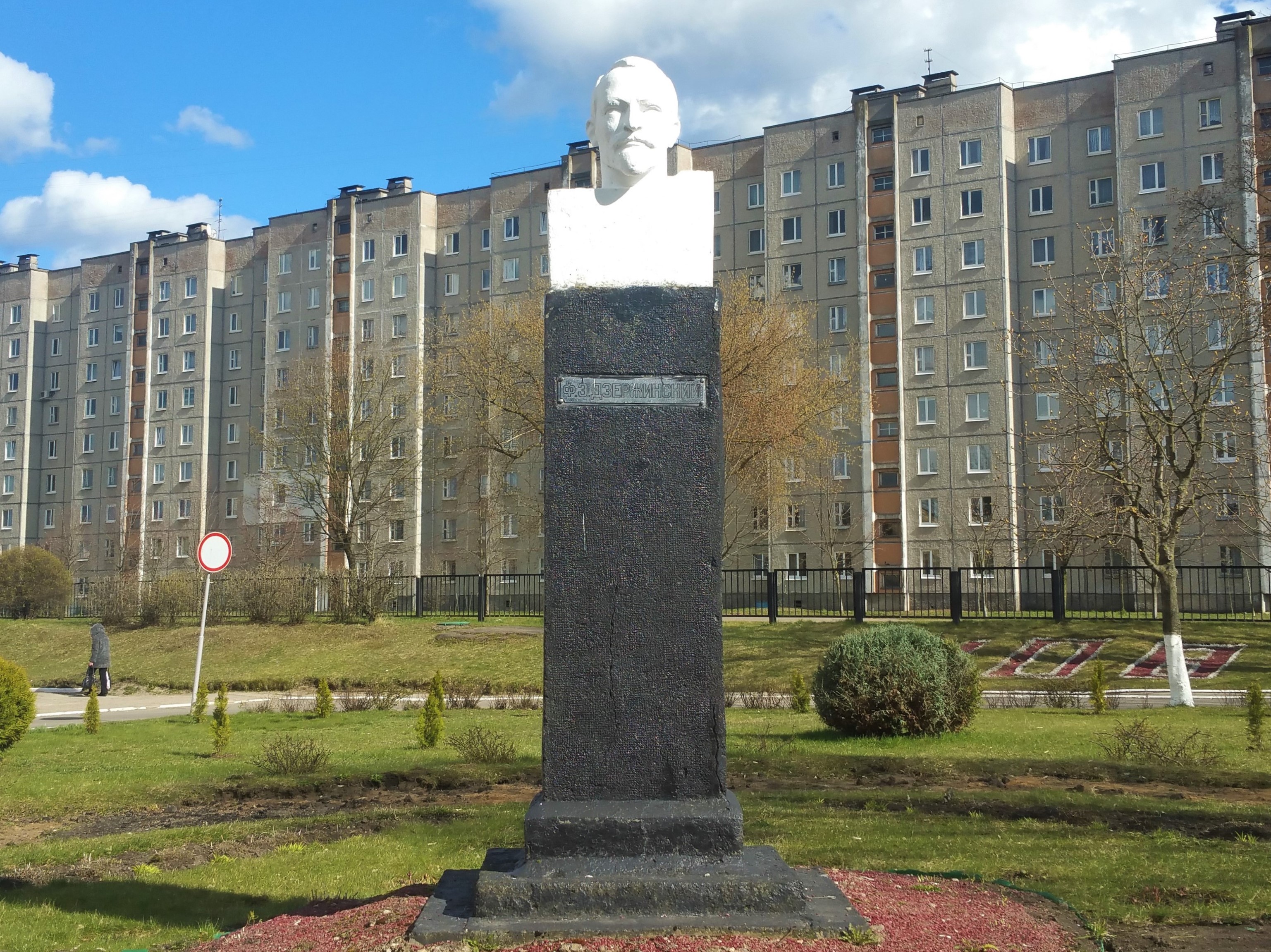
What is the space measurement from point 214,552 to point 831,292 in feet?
120

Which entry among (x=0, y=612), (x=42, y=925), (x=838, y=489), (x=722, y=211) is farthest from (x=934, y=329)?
(x=42, y=925)

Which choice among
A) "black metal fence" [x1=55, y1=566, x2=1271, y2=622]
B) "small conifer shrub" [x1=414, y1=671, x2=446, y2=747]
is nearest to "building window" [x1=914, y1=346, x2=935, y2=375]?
"black metal fence" [x1=55, y1=566, x2=1271, y2=622]

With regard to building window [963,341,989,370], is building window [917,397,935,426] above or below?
below

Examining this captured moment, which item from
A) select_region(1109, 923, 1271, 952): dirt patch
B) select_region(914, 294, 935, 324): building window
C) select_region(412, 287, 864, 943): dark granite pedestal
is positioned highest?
select_region(914, 294, 935, 324): building window

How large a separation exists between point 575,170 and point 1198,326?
3542 centimetres

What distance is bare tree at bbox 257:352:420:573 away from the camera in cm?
4322

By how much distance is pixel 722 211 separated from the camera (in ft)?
176

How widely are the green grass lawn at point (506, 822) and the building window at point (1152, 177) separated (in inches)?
1428

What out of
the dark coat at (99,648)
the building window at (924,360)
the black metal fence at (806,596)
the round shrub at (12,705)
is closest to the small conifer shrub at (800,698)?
the round shrub at (12,705)

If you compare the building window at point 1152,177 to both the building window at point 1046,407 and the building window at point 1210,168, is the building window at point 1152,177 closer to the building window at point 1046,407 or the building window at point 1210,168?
the building window at point 1210,168

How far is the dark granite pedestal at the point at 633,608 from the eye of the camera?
484cm

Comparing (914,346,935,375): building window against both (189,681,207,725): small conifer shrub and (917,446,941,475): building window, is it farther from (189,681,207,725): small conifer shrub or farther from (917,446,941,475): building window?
(189,681,207,725): small conifer shrub

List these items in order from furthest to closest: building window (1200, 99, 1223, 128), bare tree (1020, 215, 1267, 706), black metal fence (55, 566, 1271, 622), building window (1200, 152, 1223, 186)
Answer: building window (1200, 152, 1223, 186) → building window (1200, 99, 1223, 128) → black metal fence (55, 566, 1271, 622) → bare tree (1020, 215, 1267, 706)

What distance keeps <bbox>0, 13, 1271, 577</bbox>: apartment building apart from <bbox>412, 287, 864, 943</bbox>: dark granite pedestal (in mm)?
26879
